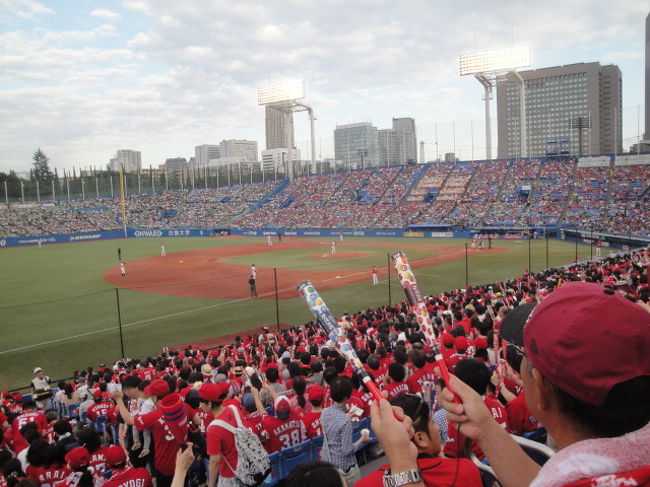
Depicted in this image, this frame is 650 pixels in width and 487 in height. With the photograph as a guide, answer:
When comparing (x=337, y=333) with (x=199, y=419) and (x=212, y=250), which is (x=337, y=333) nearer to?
(x=199, y=419)

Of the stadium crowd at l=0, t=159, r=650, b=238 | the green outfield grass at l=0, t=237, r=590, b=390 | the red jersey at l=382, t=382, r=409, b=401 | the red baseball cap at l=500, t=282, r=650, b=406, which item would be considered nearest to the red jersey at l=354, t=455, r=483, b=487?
the red baseball cap at l=500, t=282, r=650, b=406

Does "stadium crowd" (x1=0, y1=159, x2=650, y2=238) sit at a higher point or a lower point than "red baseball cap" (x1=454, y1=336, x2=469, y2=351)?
higher

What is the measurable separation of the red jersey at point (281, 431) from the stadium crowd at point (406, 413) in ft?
0.05

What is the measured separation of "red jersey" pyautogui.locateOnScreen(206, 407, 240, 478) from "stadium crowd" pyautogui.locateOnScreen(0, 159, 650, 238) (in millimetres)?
49900

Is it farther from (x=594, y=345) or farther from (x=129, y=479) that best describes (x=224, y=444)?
(x=594, y=345)

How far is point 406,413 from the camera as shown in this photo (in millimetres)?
3494

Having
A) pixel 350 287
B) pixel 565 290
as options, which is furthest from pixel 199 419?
pixel 350 287

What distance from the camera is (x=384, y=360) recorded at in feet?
29.3

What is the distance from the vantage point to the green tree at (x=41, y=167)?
138 metres

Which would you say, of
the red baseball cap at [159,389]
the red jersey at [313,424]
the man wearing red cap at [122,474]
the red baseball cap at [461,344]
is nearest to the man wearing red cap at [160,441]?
the red baseball cap at [159,389]

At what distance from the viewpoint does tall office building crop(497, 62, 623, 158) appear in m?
155

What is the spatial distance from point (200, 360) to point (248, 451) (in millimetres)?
8979

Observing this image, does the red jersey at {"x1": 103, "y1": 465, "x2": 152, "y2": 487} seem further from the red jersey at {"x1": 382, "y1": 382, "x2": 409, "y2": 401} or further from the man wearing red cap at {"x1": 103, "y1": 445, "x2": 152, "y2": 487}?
the red jersey at {"x1": 382, "y1": 382, "x2": 409, "y2": 401}

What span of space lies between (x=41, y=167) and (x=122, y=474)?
540ft
